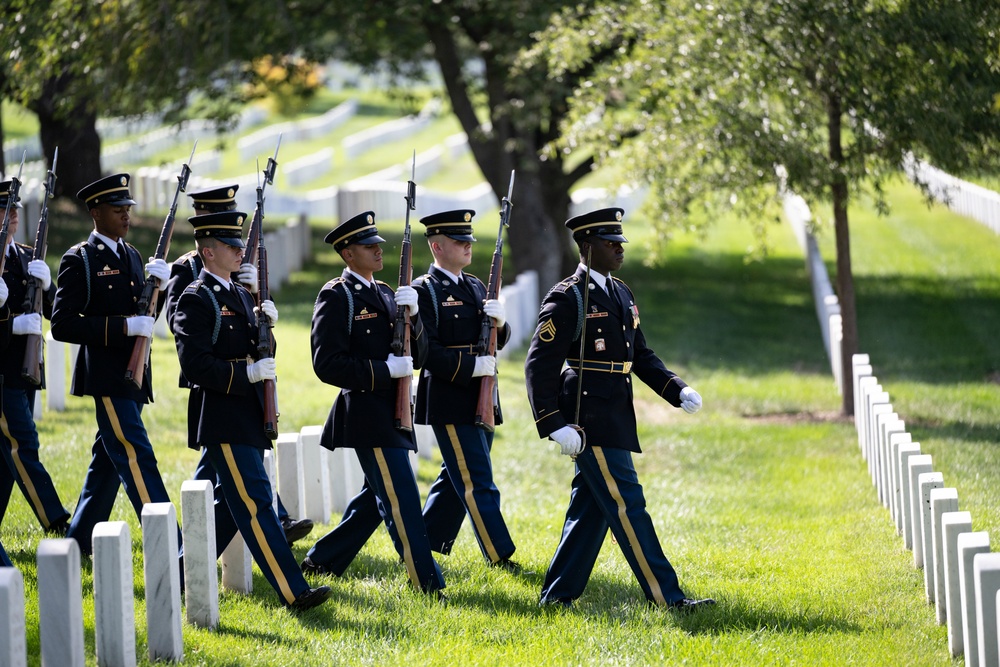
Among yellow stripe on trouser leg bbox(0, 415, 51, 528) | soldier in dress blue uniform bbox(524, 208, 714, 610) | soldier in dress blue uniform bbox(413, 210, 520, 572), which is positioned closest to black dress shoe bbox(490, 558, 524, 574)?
soldier in dress blue uniform bbox(413, 210, 520, 572)

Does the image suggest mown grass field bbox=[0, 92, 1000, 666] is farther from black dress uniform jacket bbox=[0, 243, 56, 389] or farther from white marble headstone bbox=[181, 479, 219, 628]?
black dress uniform jacket bbox=[0, 243, 56, 389]

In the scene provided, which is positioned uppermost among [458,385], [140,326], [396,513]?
[140,326]

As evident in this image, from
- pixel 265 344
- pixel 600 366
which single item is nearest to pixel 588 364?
pixel 600 366

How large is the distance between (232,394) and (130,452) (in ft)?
3.59

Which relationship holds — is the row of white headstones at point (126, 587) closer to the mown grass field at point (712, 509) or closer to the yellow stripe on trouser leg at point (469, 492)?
the mown grass field at point (712, 509)

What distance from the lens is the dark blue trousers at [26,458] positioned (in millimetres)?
8172

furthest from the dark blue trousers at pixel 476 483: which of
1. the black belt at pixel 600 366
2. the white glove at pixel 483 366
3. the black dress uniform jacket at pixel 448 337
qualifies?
the black belt at pixel 600 366

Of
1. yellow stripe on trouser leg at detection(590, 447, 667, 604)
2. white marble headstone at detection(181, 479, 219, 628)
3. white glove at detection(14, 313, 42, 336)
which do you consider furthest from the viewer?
white glove at detection(14, 313, 42, 336)

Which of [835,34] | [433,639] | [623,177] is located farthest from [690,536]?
[623,177]

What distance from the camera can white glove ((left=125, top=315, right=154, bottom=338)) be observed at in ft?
25.0

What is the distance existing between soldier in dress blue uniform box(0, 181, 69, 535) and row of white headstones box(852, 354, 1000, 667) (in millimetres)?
5152

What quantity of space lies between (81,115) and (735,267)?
12.5 meters

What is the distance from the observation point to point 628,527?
22.6ft

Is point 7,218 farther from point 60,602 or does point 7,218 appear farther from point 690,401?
point 690,401
